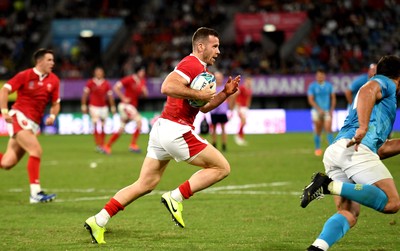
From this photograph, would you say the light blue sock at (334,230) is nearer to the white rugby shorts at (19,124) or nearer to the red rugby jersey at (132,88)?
the white rugby shorts at (19,124)

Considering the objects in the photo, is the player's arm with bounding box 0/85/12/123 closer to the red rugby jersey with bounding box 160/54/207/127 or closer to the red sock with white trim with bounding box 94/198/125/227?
the red sock with white trim with bounding box 94/198/125/227

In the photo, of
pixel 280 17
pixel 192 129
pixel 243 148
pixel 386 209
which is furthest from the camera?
pixel 280 17

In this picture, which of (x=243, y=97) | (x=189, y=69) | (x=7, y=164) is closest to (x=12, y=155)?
(x=7, y=164)

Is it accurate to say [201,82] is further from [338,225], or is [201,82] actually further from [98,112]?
[98,112]

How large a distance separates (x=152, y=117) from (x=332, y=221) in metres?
31.5

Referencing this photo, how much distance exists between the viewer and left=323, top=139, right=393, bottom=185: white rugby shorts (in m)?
7.46

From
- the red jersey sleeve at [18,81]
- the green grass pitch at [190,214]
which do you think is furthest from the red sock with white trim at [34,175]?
the red jersey sleeve at [18,81]

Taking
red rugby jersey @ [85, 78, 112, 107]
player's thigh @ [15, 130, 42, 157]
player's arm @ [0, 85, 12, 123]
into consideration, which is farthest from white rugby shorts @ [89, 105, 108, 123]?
player's arm @ [0, 85, 12, 123]

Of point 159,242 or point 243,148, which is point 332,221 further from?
point 243,148

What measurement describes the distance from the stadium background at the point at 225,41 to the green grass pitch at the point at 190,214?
17696 millimetres

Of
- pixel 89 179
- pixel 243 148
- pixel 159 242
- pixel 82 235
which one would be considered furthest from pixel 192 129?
pixel 243 148

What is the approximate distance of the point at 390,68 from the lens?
308 inches

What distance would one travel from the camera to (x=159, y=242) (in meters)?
8.98

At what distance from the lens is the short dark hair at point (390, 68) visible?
25.7ft
